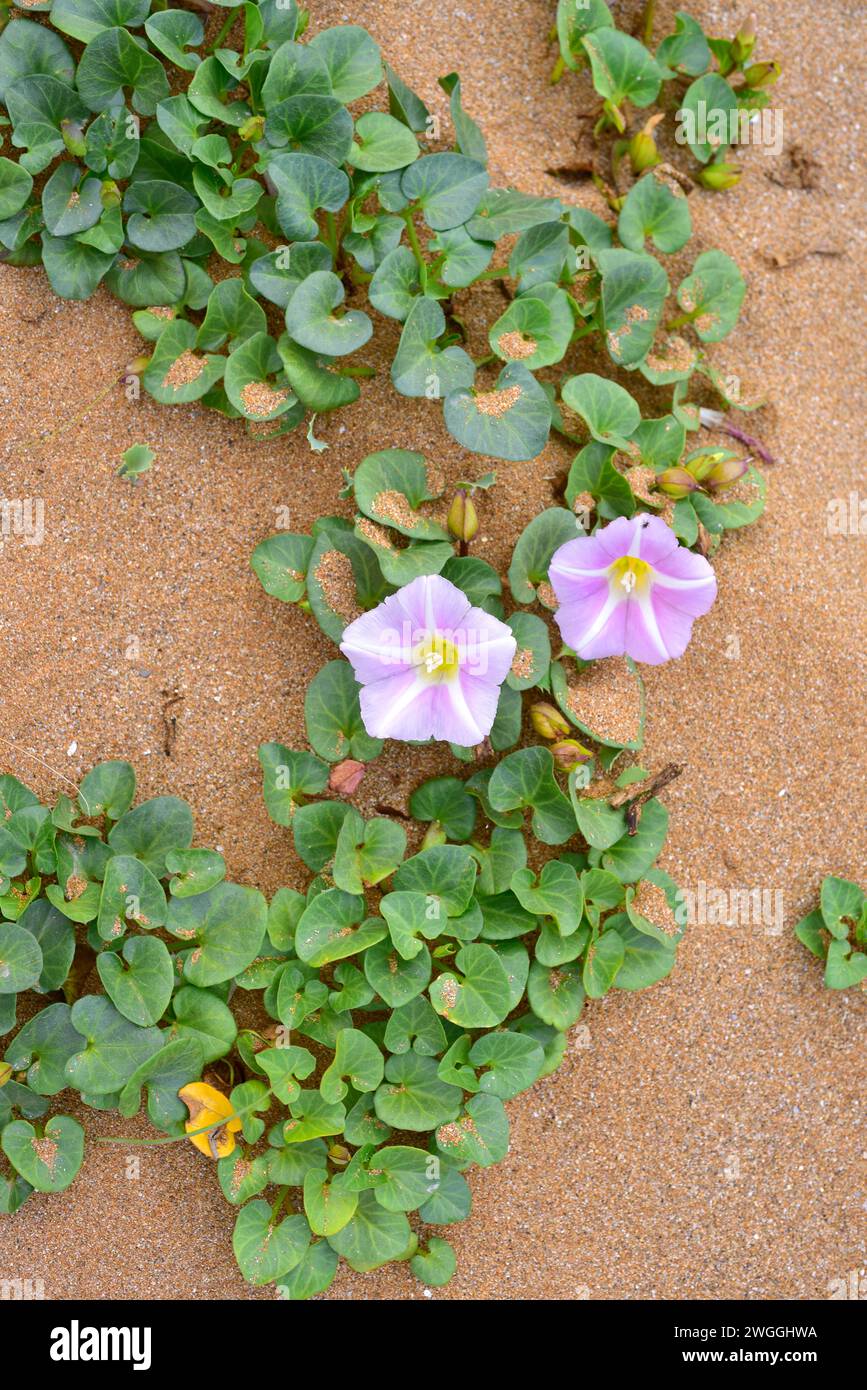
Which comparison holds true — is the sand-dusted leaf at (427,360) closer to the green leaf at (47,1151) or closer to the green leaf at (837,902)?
the green leaf at (837,902)

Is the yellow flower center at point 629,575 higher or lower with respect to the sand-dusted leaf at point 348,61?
lower

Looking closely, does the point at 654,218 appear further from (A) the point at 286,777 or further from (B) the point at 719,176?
(A) the point at 286,777

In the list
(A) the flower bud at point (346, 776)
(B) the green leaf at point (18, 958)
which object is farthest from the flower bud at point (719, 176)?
(B) the green leaf at point (18, 958)

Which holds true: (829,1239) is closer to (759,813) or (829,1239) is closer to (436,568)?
(759,813)

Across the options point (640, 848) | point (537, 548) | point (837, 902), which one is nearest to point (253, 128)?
point (537, 548)

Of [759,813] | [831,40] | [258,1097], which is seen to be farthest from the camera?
[831,40]

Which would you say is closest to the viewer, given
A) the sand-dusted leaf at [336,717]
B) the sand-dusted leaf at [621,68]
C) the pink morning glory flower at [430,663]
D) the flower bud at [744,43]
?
the pink morning glory flower at [430,663]

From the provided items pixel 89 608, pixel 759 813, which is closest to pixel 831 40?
pixel 759 813
